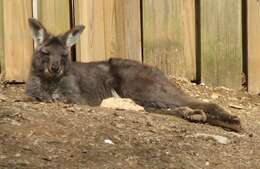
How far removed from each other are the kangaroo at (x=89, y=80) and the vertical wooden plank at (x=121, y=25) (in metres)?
0.24

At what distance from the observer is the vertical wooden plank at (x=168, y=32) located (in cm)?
891

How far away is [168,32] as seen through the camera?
29.3 ft

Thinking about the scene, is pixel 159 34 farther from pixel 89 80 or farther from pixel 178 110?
pixel 178 110

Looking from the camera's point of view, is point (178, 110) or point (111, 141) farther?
point (178, 110)

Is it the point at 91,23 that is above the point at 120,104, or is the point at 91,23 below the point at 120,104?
above

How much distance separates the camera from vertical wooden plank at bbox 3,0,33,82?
869 cm

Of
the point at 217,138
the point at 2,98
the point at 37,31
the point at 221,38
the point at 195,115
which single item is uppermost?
the point at 37,31

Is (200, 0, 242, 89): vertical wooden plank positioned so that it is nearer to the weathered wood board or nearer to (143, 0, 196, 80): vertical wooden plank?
(143, 0, 196, 80): vertical wooden plank

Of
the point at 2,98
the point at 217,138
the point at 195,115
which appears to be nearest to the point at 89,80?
the point at 2,98

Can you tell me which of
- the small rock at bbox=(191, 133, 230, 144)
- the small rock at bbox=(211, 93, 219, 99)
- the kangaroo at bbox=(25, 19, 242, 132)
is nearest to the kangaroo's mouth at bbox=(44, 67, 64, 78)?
the kangaroo at bbox=(25, 19, 242, 132)

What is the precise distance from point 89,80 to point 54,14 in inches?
33.3

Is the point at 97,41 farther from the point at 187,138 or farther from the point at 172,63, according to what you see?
the point at 187,138

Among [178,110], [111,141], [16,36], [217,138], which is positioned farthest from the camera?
[16,36]

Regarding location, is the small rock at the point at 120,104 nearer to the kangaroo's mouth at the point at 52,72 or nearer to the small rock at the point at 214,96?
the kangaroo's mouth at the point at 52,72
